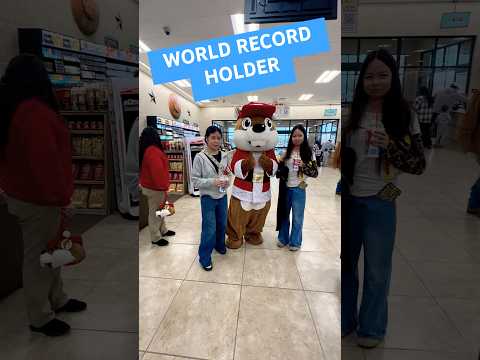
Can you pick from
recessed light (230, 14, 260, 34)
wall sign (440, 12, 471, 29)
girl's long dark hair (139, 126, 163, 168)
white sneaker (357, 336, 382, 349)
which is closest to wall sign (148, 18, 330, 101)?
recessed light (230, 14, 260, 34)

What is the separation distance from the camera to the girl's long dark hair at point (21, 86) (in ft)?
0.65

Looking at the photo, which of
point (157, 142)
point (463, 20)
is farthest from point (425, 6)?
point (157, 142)

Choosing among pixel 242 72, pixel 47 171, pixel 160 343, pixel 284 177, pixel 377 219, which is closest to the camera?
pixel 47 171

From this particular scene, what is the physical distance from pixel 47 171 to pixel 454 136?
0.45 m

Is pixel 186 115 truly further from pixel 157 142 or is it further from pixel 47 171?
pixel 47 171

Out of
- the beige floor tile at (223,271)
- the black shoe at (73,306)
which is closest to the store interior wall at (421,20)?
the black shoe at (73,306)

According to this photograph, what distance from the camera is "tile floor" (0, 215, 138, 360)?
0.89 feet

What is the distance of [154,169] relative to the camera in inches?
18.1

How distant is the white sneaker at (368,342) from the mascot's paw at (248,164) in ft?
2.02

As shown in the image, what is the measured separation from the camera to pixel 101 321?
0.31 metres

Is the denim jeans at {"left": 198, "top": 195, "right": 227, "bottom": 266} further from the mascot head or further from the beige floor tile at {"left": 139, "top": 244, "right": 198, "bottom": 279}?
the mascot head

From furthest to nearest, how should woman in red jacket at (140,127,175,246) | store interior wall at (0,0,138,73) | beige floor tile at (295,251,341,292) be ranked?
beige floor tile at (295,251,341,292) < woman in red jacket at (140,127,175,246) < store interior wall at (0,0,138,73)

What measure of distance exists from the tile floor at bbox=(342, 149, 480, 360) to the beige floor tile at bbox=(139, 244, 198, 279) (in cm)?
58

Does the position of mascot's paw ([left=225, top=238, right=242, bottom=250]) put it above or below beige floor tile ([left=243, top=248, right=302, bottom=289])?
above
